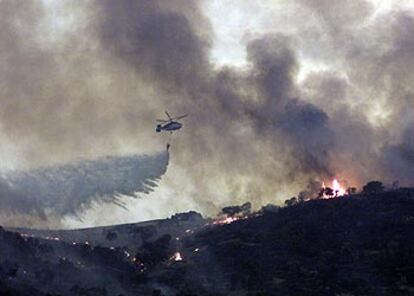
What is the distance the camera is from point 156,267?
145 metres

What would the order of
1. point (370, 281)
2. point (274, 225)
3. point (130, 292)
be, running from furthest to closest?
point (274, 225)
point (130, 292)
point (370, 281)

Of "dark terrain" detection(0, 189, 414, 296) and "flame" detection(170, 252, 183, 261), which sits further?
"flame" detection(170, 252, 183, 261)

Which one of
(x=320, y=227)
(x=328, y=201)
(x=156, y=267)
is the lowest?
(x=156, y=267)

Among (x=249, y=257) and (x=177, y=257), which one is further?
(x=177, y=257)

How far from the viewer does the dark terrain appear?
4678 inches

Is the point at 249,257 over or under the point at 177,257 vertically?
under

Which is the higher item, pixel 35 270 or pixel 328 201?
pixel 328 201

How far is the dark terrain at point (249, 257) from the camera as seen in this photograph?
11881 centimetres

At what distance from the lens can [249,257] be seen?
449 ft

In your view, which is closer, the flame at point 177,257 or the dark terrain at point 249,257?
the dark terrain at point 249,257

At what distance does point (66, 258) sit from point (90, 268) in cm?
790

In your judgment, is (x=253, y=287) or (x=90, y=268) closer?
(x=253, y=287)

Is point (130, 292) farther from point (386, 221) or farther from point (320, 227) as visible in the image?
point (386, 221)

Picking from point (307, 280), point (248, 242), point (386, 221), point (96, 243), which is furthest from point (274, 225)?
point (96, 243)
